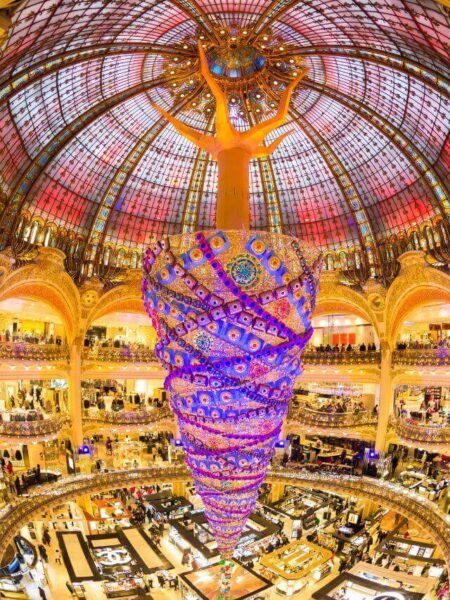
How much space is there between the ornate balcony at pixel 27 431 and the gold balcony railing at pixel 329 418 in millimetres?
15016

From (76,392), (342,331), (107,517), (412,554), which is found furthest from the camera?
(342,331)

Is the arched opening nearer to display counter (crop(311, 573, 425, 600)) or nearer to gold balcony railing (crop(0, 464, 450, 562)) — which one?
gold balcony railing (crop(0, 464, 450, 562))

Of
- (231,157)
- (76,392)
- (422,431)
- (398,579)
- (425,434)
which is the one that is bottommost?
(398,579)

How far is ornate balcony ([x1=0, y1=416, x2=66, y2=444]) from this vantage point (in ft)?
86.2

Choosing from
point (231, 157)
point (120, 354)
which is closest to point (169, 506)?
point (120, 354)

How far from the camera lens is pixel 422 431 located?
2712 cm

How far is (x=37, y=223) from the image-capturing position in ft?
92.1

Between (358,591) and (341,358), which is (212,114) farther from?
(358,591)

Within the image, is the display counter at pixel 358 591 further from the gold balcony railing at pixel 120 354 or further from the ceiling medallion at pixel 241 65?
the ceiling medallion at pixel 241 65

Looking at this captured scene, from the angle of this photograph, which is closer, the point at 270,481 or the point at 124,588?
the point at 124,588

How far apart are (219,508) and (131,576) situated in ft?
50.2

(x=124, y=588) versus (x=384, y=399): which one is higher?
(x=384, y=399)

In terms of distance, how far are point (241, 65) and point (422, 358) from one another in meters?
18.4

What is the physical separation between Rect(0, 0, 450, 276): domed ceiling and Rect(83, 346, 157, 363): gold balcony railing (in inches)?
269
